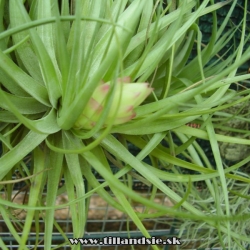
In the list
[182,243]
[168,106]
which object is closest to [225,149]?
[182,243]

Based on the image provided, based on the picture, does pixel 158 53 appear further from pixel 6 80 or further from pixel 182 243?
pixel 182 243

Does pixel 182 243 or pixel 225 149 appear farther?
pixel 182 243

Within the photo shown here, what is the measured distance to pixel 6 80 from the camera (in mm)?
344

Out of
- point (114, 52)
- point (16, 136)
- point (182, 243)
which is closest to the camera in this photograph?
point (114, 52)

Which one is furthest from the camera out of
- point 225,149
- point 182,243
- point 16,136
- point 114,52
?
point 182,243

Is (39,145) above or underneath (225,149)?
underneath

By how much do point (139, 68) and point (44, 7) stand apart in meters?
0.10

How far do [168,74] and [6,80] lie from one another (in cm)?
15

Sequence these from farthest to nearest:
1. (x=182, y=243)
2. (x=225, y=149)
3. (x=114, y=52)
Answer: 1. (x=182, y=243)
2. (x=225, y=149)
3. (x=114, y=52)

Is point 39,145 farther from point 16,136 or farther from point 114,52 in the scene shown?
point 114,52

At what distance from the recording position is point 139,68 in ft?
1.06

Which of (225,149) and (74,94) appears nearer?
(74,94)

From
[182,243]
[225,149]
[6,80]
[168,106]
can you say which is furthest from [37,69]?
[182,243]

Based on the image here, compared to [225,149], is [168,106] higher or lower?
lower
